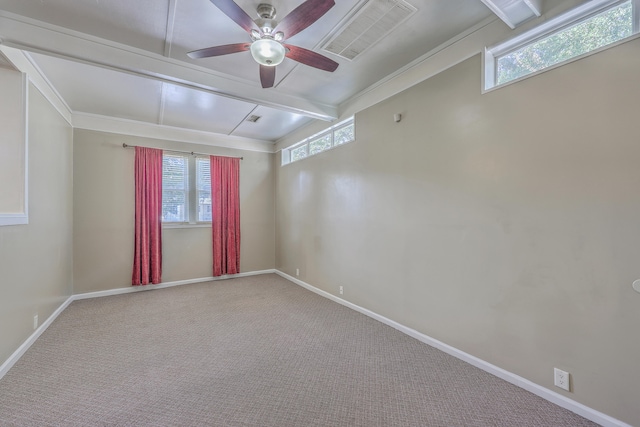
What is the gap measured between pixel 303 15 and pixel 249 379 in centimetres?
275

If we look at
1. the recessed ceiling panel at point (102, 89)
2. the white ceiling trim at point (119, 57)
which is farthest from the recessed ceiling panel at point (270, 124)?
the recessed ceiling panel at point (102, 89)

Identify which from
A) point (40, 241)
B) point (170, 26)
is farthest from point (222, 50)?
point (40, 241)

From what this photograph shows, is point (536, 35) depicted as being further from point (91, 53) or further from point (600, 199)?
point (91, 53)

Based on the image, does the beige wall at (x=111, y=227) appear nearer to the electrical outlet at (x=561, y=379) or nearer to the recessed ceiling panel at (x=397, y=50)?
the recessed ceiling panel at (x=397, y=50)

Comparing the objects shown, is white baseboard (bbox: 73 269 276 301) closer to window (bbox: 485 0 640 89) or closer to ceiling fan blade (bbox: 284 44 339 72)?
ceiling fan blade (bbox: 284 44 339 72)

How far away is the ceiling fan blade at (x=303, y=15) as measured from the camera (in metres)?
1.67

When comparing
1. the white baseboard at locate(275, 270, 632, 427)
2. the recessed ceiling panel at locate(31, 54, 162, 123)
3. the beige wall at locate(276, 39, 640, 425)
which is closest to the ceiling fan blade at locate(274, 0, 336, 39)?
the beige wall at locate(276, 39, 640, 425)

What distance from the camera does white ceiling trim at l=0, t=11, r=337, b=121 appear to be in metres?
2.19

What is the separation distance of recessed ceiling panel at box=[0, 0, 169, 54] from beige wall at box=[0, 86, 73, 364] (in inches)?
40.8

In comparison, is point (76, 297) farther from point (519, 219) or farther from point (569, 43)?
point (569, 43)

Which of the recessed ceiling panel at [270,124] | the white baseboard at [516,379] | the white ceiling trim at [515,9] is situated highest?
the recessed ceiling panel at [270,124]

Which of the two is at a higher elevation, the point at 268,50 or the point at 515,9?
the point at 515,9

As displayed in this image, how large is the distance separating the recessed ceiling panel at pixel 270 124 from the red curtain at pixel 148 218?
1618 millimetres

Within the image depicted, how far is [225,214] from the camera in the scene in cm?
551
